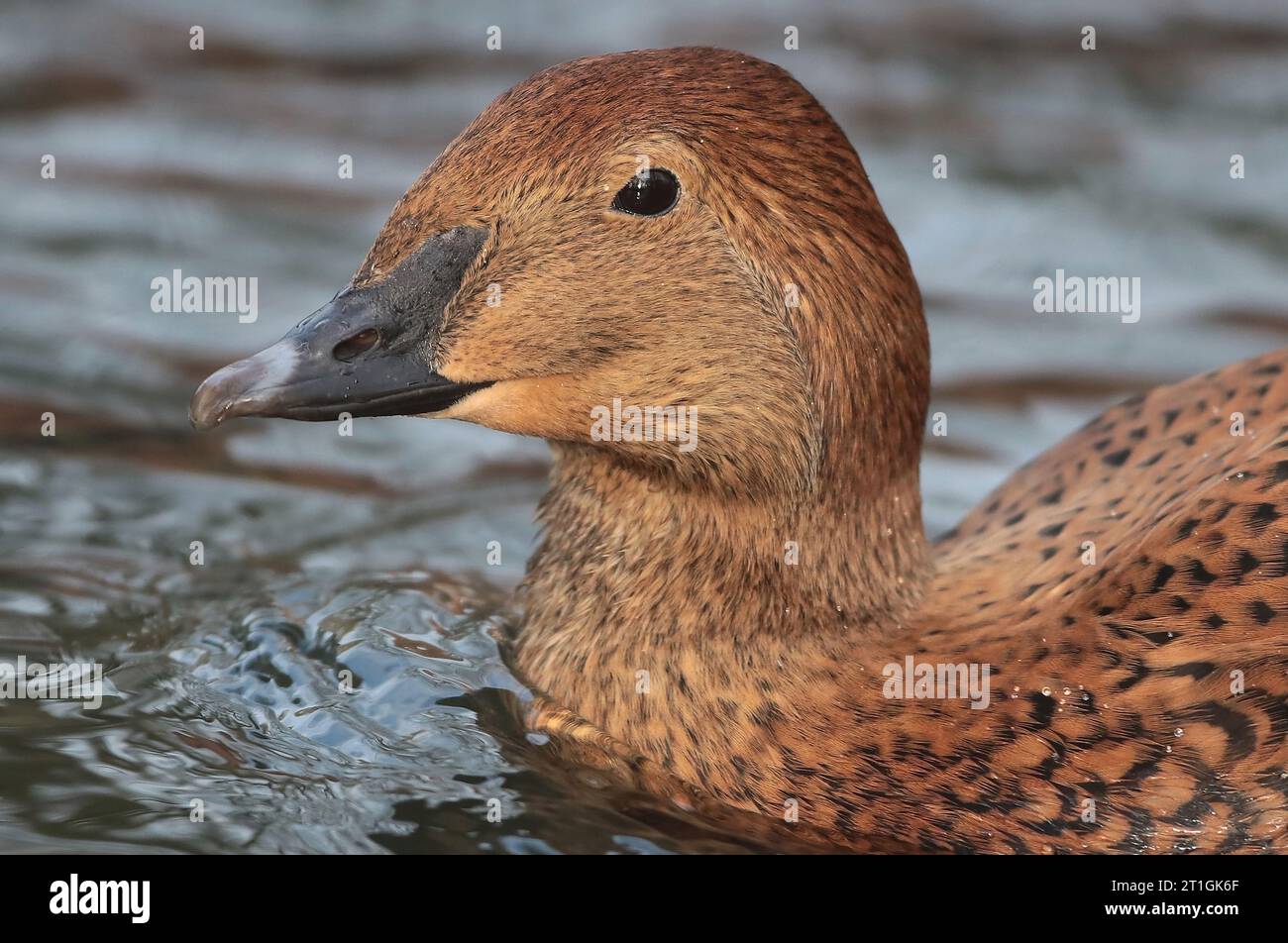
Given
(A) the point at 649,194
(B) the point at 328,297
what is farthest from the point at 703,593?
(B) the point at 328,297

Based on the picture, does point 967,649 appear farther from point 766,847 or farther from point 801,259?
point 801,259

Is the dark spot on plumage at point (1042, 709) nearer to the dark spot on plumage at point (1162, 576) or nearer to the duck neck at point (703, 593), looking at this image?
the dark spot on plumage at point (1162, 576)

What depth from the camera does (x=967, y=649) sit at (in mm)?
4879

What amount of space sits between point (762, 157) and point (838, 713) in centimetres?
137

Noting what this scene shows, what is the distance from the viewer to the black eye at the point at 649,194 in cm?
463

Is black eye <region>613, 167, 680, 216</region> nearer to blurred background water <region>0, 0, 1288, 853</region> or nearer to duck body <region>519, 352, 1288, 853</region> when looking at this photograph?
duck body <region>519, 352, 1288, 853</region>

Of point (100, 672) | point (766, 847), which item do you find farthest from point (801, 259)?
point (100, 672)

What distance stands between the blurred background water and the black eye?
4.59ft

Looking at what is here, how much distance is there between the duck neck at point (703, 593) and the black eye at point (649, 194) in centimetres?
66

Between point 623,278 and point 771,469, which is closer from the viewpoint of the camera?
point 623,278

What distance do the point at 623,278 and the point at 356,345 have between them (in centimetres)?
65

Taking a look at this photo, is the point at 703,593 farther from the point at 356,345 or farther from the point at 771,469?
the point at 356,345

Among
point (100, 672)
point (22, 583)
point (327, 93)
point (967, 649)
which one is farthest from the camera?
point (327, 93)

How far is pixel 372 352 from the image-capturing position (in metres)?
4.62
